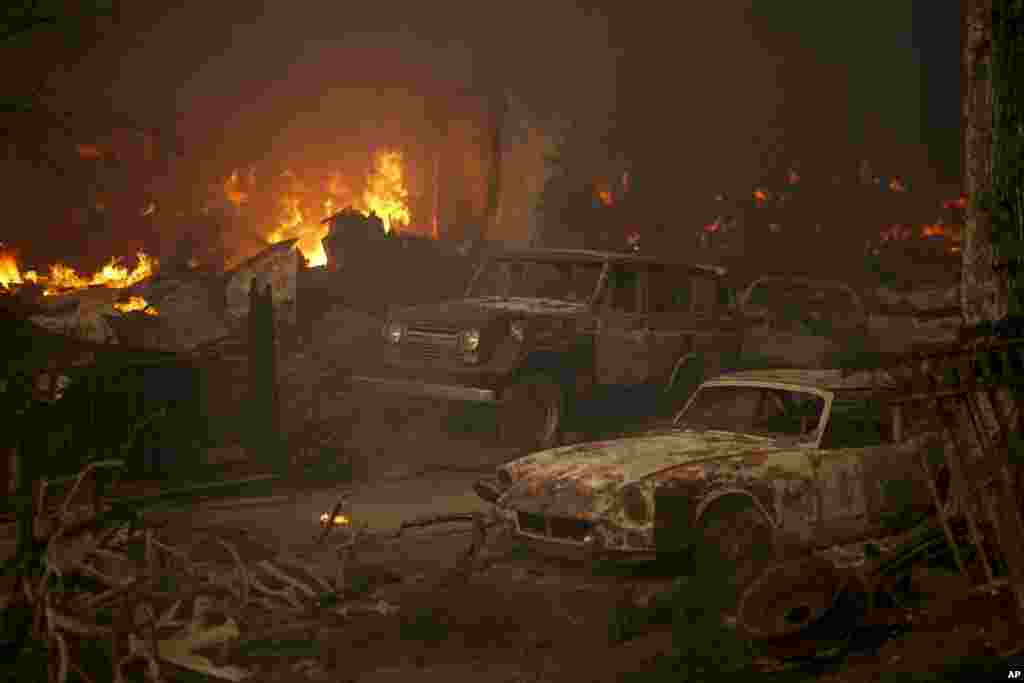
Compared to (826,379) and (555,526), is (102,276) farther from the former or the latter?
(826,379)

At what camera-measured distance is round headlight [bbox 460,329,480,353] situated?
11.2 metres

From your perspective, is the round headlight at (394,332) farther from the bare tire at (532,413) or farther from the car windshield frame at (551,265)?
the bare tire at (532,413)

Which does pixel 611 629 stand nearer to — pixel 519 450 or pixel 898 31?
pixel 519 450

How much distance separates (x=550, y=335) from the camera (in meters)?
11.4

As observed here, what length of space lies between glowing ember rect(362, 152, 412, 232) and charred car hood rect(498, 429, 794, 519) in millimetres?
17440

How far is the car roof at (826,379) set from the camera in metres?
7.48

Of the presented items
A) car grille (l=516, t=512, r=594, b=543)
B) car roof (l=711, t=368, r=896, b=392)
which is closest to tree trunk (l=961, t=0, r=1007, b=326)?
car roof (l=711, t=368, r=896, b=392)

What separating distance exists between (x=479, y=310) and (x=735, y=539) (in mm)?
5409

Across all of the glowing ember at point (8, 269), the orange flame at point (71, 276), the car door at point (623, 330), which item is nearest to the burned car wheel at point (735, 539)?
the car door at point (623, 330)

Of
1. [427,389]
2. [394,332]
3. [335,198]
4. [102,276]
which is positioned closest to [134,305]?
[102,276]

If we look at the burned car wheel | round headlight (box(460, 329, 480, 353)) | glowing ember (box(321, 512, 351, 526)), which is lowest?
glowing ember (box(321, 512, 351, 526))

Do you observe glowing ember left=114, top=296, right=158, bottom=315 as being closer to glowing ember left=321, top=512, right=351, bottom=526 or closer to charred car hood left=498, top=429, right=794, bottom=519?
glowing ember left=321, top=512, right=351, bottom=526

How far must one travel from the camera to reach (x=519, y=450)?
11.4m

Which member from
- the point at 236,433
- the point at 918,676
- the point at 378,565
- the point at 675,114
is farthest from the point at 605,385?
the point at 675,114
